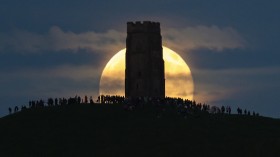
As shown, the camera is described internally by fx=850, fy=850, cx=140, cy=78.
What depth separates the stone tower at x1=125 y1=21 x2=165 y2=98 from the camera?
112 m

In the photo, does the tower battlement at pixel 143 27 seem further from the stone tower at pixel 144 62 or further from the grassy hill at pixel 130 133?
the grassy hill at pixel 130 133

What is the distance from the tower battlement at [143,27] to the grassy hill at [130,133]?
21006 millimetres

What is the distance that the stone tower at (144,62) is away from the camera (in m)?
112

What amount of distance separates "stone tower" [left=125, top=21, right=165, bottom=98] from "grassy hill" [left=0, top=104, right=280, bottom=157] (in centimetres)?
1804

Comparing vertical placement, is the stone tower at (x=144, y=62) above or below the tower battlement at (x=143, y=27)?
below

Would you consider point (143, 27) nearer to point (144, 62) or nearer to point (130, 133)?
point (144, 62)

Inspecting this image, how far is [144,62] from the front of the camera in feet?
368

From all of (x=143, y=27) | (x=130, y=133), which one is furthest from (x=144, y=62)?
(x=130, y=133)

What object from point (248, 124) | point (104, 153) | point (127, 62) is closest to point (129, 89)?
point (127, 62)

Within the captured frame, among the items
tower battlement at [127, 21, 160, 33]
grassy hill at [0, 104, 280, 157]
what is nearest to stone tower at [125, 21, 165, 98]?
tower battlement at [127, 21, 160, 33]

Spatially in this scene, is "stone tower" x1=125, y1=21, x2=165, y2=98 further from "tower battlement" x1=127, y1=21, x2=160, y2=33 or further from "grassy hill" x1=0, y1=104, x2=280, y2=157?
"grassy hill" x1=0, y1=104, x2=280, y2=157

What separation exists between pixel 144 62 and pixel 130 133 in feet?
99.8

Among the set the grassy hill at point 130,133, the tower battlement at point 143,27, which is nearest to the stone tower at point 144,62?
the tower battlement at point 143,27

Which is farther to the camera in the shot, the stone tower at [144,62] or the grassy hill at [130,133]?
the stone tower at [144,62]
